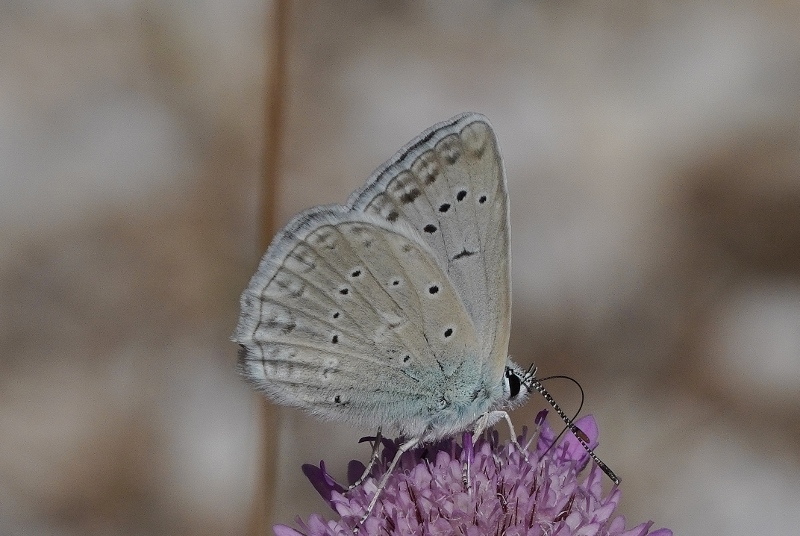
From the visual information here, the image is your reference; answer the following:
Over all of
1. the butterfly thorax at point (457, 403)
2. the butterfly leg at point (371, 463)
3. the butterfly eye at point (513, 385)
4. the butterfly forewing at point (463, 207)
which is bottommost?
the butterfly leg at point (371, 463)

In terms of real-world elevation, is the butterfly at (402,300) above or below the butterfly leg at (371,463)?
above

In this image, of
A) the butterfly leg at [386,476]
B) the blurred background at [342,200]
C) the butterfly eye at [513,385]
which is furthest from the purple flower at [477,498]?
the blurred background at [342,200]

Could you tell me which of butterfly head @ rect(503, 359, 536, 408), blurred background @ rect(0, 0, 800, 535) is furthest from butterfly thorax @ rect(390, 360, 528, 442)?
blurred background @ rect(0, 0, 800, 535)

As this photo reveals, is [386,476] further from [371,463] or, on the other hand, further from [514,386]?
[514,386]

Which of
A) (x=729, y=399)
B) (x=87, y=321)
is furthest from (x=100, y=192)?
(x=729, y=399)

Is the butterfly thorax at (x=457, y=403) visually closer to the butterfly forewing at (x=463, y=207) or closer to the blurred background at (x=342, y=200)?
the butterfly forewing at (x=463, y=207)

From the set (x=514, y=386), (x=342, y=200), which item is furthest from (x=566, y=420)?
(x=342, y=200)
